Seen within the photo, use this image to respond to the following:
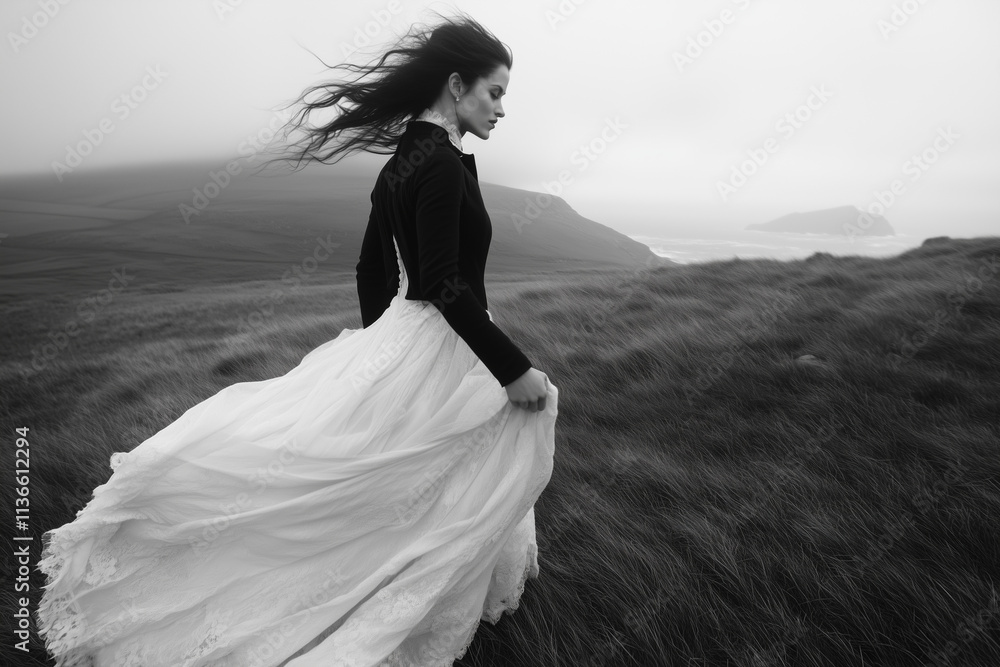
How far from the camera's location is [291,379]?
193 centimetres

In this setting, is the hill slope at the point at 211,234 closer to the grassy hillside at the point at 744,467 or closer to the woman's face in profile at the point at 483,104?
the grassy hillside at the point at 744,467

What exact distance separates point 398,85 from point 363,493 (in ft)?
5.40

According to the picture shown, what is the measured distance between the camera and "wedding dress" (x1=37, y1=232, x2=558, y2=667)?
5.06 ft

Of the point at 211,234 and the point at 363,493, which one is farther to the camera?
the point at 211,234

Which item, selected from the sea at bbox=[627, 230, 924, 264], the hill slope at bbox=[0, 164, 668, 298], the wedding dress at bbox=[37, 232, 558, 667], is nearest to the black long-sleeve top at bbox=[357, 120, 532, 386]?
the wedding dress at bbox=[37, 232, 558, 667]

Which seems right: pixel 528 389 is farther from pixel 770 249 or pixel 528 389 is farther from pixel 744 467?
pixel 770 249

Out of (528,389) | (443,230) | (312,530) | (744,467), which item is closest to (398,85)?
(443,230)

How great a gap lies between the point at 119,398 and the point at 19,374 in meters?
2.94

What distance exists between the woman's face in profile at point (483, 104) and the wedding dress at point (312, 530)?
893 millimetres

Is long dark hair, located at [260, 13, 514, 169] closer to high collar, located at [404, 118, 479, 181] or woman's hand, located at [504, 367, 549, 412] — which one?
high collar, located at [404, 118, 479, 181]

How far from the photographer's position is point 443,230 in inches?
57.8

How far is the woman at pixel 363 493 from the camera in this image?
153cm

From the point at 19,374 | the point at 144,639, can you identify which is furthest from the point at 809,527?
the point at 19,374

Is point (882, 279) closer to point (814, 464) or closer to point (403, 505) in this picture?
point (814, 464)
